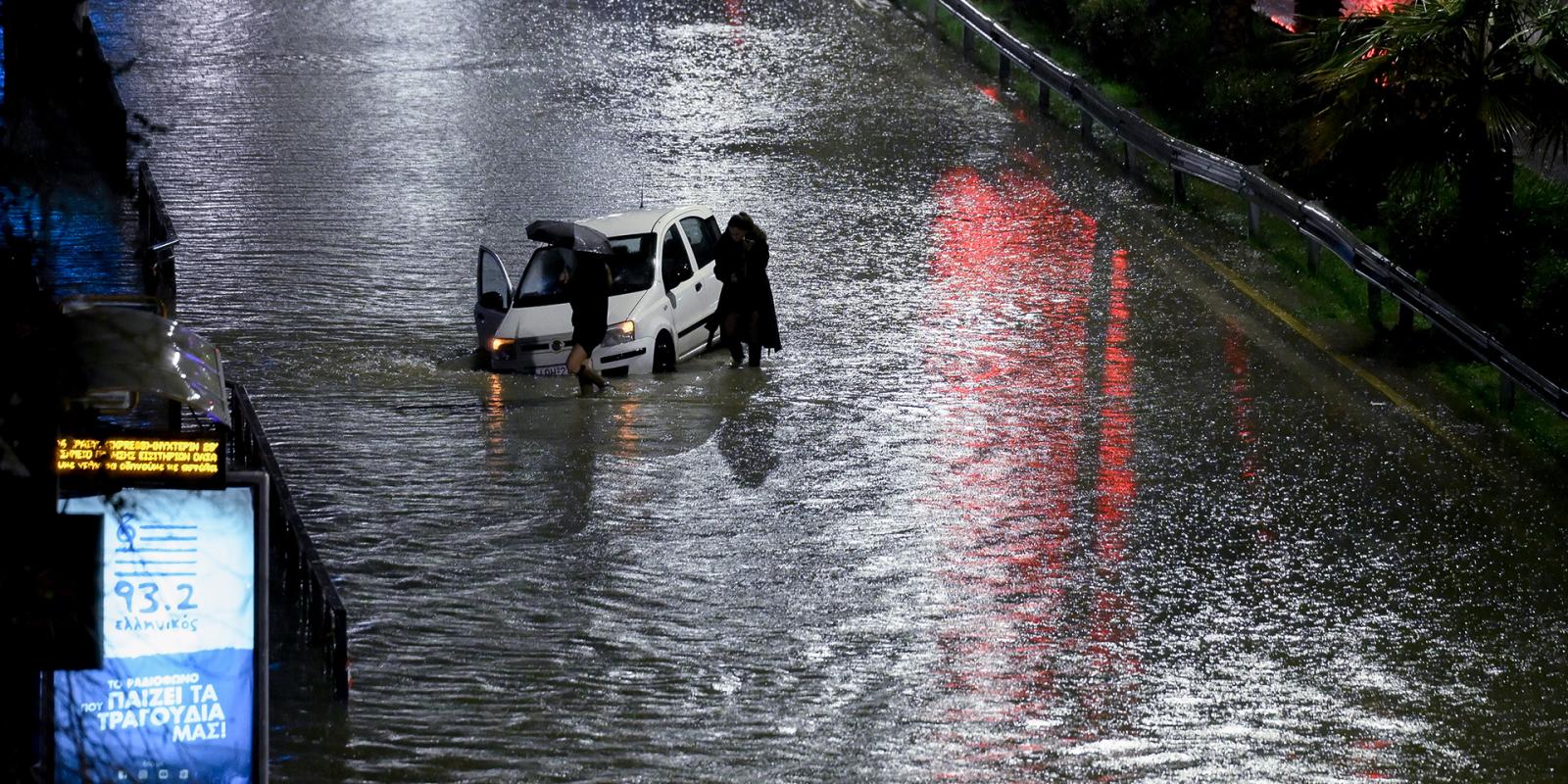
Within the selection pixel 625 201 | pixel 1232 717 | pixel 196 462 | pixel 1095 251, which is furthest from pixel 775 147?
pixel 196 462

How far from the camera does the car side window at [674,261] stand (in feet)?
62.3

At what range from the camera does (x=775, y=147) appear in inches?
1023

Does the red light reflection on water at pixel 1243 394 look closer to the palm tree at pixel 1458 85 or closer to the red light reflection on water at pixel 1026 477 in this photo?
the red light reflection on water at pixel 1026 477

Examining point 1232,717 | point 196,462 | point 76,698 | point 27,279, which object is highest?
point 27,279

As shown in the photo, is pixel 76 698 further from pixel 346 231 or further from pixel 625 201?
pixel 625 201

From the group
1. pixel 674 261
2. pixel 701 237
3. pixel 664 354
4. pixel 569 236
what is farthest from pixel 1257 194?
pixel 569 236

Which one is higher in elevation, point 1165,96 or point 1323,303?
point 1165,96

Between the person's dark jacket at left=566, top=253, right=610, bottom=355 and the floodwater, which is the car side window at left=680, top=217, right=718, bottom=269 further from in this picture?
the person's dark jacket at left=566, top=253, right=610, bottom=355

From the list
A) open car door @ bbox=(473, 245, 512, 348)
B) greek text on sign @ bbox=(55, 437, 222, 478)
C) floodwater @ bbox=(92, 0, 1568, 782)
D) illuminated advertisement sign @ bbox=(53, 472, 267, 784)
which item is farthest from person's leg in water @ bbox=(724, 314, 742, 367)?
greek text on sign @ bbox=(55, 437, 222, 478)

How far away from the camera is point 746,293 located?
1778 centimetres

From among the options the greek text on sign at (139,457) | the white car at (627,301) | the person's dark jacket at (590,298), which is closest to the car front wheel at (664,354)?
the white car at (627,301)

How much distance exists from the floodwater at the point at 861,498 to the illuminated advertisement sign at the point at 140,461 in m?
2.62

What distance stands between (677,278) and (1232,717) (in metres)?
9.55

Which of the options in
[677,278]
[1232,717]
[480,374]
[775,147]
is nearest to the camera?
[1232,717]
